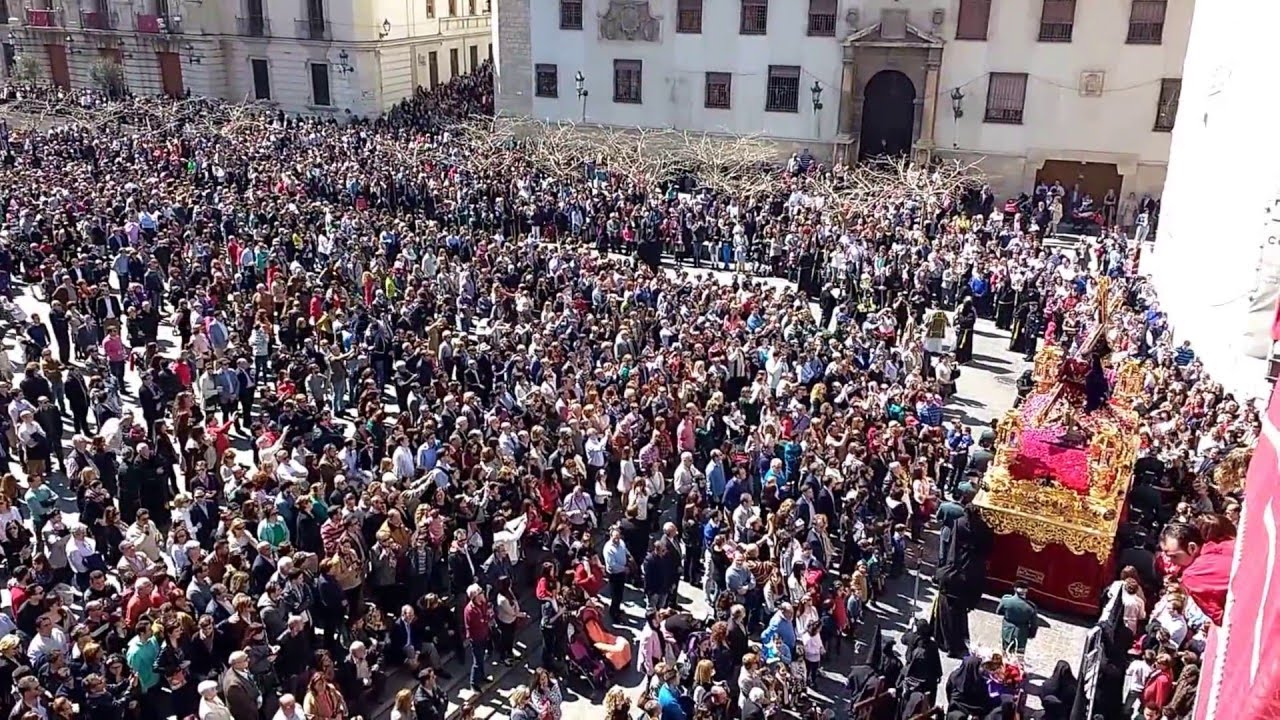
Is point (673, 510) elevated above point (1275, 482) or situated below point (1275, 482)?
below

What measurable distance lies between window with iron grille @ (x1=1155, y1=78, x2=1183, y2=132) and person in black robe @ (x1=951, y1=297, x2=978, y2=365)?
1673cm

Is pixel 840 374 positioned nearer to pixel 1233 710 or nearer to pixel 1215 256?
pixel 1215 256

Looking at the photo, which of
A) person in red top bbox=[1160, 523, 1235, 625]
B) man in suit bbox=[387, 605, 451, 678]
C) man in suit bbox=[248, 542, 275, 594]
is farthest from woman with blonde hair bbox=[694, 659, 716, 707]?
person in red top bbox=[1160, 523, 1235, 625]

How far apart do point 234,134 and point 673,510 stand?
84.5 feet

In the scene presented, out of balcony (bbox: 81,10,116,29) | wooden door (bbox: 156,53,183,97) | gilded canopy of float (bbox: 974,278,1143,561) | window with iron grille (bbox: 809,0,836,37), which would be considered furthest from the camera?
balcony (bbox: 81,10,116,29)

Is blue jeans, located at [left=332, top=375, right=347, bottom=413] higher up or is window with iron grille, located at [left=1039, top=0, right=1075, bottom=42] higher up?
window with iron grille, located at [left=1039, top=0, right=1075, bottom=42]

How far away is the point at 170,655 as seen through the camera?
9273 millimetres

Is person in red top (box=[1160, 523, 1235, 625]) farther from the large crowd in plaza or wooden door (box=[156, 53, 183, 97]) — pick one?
wooden door (box=[156, 53, 183, 97])

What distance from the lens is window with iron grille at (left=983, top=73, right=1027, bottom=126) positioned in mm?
34169

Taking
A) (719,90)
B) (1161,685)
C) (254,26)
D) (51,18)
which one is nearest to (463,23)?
(254,26)

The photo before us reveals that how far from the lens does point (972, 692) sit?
31.8 feet

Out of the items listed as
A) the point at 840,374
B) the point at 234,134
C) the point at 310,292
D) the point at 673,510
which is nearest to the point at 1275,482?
the point at 673,510

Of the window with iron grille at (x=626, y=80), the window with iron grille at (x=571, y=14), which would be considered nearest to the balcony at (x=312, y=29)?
the window with iron grille at (x=571, y=14)

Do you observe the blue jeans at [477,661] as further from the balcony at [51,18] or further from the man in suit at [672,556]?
the balcony at [51,18]
